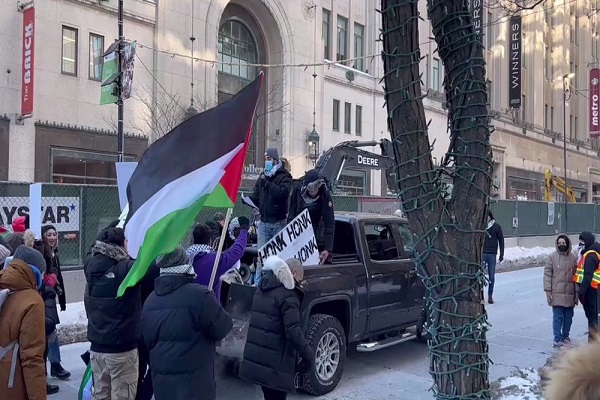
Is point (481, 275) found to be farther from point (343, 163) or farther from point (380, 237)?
point (343, 163)

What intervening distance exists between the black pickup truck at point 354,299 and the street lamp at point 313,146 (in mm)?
18807

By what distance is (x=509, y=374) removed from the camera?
7.43 m

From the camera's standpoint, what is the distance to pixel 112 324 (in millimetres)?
4738

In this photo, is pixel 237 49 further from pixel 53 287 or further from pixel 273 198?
pixel 53 287

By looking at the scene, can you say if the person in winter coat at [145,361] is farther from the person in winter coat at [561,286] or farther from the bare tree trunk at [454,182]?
the person in winter coat at [561,286]

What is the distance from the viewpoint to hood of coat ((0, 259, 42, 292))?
13.0ft

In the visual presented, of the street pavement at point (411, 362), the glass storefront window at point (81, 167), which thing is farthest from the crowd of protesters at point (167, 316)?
the glass storefront window at point (81, 167)

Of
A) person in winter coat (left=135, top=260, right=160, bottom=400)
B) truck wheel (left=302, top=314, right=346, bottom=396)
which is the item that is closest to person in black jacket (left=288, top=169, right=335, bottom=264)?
truck wheel (left=302, top=314, right=346, bottom=396)

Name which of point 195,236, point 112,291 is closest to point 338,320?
point 195,236

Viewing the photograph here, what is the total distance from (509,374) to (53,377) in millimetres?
5451

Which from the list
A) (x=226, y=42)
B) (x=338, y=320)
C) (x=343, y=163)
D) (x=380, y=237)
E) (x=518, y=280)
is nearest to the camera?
(x=338, y=320)

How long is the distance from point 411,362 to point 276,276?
3.67 meters

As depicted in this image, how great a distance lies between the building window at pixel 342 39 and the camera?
100 ft

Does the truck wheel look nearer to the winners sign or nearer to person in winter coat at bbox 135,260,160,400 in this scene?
person in winter coat at bbox 135,260,160,400
